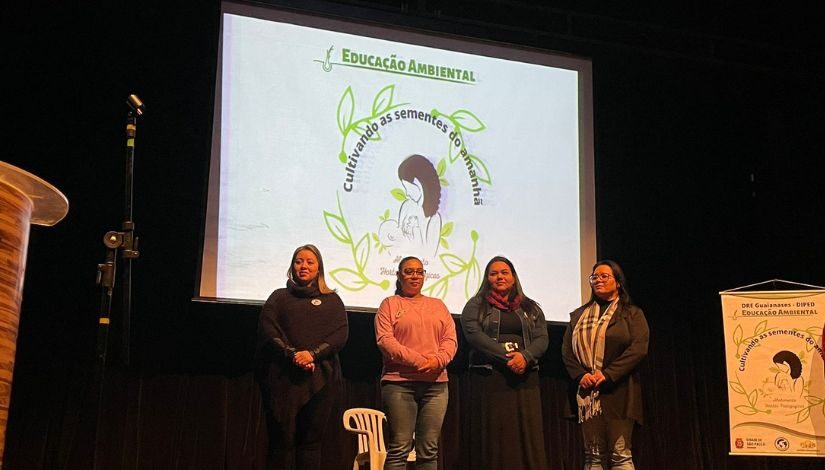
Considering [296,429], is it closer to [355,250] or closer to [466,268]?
[355,250]

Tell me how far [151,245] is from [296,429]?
4.54ft

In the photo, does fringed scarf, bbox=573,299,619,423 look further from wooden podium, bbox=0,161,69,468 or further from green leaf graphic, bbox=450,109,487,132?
wooden podium, bbox=0,161,69,468

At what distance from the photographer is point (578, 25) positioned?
552cm

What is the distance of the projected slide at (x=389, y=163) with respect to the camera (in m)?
4.35

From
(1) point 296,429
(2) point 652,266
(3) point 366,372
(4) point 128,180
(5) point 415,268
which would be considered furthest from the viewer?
(2) point 652,266

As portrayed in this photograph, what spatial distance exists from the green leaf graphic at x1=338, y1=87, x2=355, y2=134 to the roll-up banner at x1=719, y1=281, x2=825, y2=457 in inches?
87.3

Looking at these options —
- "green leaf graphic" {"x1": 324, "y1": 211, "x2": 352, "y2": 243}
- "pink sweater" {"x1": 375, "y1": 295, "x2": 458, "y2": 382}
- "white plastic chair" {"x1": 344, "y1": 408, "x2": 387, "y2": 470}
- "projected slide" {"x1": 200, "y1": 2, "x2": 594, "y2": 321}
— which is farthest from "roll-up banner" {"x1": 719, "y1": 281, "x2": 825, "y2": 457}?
"green leaf graphic" {"x1": 324, "y1": 211, "x2": 352, "y2": 243}

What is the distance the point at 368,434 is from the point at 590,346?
45.5 inches

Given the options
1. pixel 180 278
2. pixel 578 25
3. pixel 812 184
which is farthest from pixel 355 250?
pixel 812 184

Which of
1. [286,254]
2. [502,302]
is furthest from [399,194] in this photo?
[502,302]

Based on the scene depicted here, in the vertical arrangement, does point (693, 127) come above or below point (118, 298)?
above

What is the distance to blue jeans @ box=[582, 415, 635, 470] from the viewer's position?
3645 millimetres

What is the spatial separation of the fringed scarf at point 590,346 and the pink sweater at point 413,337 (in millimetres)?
608

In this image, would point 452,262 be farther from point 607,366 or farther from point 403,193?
point 607,366
